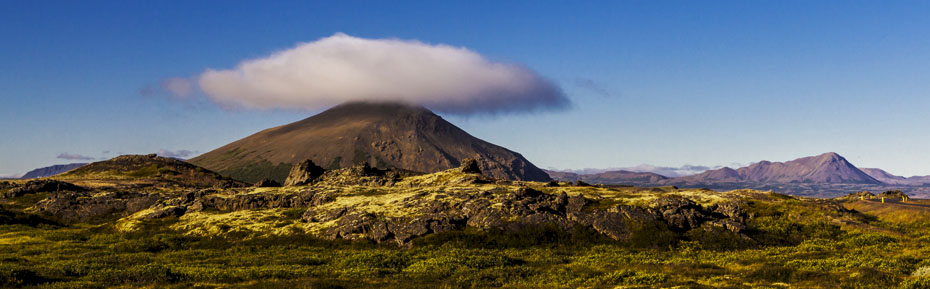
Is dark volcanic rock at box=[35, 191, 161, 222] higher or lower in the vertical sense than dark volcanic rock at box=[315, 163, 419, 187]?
lower

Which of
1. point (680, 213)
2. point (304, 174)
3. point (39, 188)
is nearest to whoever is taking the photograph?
point (680, 213)

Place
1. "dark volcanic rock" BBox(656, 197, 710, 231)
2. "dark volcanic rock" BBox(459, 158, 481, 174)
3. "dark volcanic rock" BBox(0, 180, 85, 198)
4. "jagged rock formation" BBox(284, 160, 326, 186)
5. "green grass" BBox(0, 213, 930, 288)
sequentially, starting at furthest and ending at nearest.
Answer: "jagged rock formation" BBox(284, 160, 326, 186) < "dark volcanic rock" BBox(459, 158, 481, 174) < "dark volcanic rock" BBox(0, 180, 85, 198) < "dark volcanic rock" BBox(656, 197, 710, 231) < "green grass" BBox(0, 213, 930, 288)

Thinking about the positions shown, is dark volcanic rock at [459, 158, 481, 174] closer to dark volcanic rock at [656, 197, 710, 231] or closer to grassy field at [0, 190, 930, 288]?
dark volcanic rock at [656, 197, 710, 231]

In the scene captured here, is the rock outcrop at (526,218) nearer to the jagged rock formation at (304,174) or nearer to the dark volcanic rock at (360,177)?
the dark volcanic rock at (360,177)

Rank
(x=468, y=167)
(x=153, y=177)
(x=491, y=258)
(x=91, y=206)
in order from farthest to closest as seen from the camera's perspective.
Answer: (x=153, y=177) < (x=468, y=167) < (x=91, y=206) < (x=491, y=258)

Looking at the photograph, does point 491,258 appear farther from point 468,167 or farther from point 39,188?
point 39,188

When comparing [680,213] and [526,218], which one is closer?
[680,213]

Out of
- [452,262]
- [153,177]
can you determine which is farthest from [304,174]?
[452,262]

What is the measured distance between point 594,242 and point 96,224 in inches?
3366

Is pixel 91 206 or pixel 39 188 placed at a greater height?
pixel 39 188

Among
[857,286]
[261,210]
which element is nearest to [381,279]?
[857,286]

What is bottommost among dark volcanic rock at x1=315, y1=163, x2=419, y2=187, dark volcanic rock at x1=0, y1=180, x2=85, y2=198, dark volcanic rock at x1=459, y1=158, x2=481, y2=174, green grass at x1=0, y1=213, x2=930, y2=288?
green grass at x1=0, y1=213, x2=930, y2=288

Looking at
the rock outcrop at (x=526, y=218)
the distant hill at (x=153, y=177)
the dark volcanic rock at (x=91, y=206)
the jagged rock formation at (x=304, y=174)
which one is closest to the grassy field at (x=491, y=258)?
the rock outcrop at (x=526, y=218)

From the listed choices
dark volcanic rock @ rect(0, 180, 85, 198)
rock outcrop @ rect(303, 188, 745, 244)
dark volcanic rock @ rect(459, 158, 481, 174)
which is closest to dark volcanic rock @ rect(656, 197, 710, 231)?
rock outcrop @ rect(303, 188, 745, 244)
